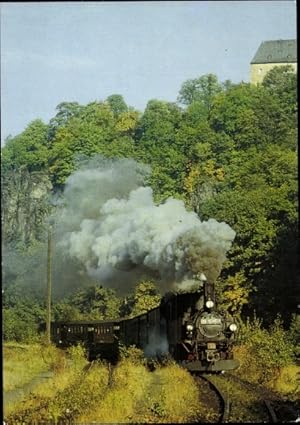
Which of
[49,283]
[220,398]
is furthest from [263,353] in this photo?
[49,283]

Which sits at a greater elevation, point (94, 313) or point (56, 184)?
point (56, 184)

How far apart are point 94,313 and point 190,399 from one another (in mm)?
11485

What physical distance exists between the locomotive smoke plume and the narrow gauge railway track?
2.65m

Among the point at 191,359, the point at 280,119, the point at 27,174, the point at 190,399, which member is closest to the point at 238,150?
the point at 280,119

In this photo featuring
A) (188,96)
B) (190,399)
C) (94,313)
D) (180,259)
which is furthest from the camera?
(94,313)

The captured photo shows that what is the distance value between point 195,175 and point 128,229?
3030mm

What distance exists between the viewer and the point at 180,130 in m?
22.7

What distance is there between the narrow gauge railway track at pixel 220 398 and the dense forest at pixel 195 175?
5056 mm

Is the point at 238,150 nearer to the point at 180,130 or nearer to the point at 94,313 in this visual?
the point at 180,130

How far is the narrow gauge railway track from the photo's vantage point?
41.6 ft

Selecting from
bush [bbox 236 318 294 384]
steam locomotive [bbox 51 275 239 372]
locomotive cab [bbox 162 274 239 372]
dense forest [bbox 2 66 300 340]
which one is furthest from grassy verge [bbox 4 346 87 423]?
bush [bbox 236 318 294 384]

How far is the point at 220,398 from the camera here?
1462 cm

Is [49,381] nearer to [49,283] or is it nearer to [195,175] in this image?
[49,283]

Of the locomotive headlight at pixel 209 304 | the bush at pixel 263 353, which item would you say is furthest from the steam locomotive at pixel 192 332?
the bush at pixel 263 353
